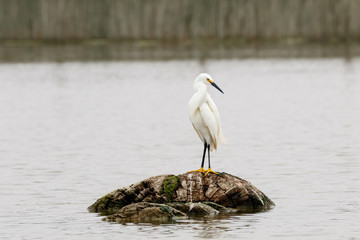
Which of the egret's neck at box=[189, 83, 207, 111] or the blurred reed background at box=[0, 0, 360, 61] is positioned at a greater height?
the blurred reed background at box=[0, 0, 360, 61]

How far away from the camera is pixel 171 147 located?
25062 millimetres

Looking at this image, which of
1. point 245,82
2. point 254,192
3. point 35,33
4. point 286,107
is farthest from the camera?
point 35,33

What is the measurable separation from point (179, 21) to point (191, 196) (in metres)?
44.7

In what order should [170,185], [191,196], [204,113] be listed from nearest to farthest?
[170,185] → [191,196] → [204,113]

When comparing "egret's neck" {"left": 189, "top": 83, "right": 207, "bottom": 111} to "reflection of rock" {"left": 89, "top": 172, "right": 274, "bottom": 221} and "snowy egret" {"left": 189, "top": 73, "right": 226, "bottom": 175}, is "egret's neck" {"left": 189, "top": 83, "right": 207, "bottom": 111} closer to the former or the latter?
"snowy egret" {"left": 189, "top": 73, "right": 226, "bottom": 175}

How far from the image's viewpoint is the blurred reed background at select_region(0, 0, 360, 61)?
5919cm

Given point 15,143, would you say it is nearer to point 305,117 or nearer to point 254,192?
point 305,117

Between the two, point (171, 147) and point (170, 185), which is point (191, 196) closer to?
point (170, 185)

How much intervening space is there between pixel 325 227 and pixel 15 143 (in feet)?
46.6

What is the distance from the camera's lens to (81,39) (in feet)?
202

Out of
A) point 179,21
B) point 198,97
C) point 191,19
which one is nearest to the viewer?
point 198,97

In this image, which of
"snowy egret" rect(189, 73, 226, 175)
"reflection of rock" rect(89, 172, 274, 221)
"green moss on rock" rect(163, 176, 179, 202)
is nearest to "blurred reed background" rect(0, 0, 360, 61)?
"snowy egret" rect(189, 73, 226, 175)

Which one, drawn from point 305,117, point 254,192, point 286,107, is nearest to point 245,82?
point 286,107

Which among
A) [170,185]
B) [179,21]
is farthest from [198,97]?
[179,21]
